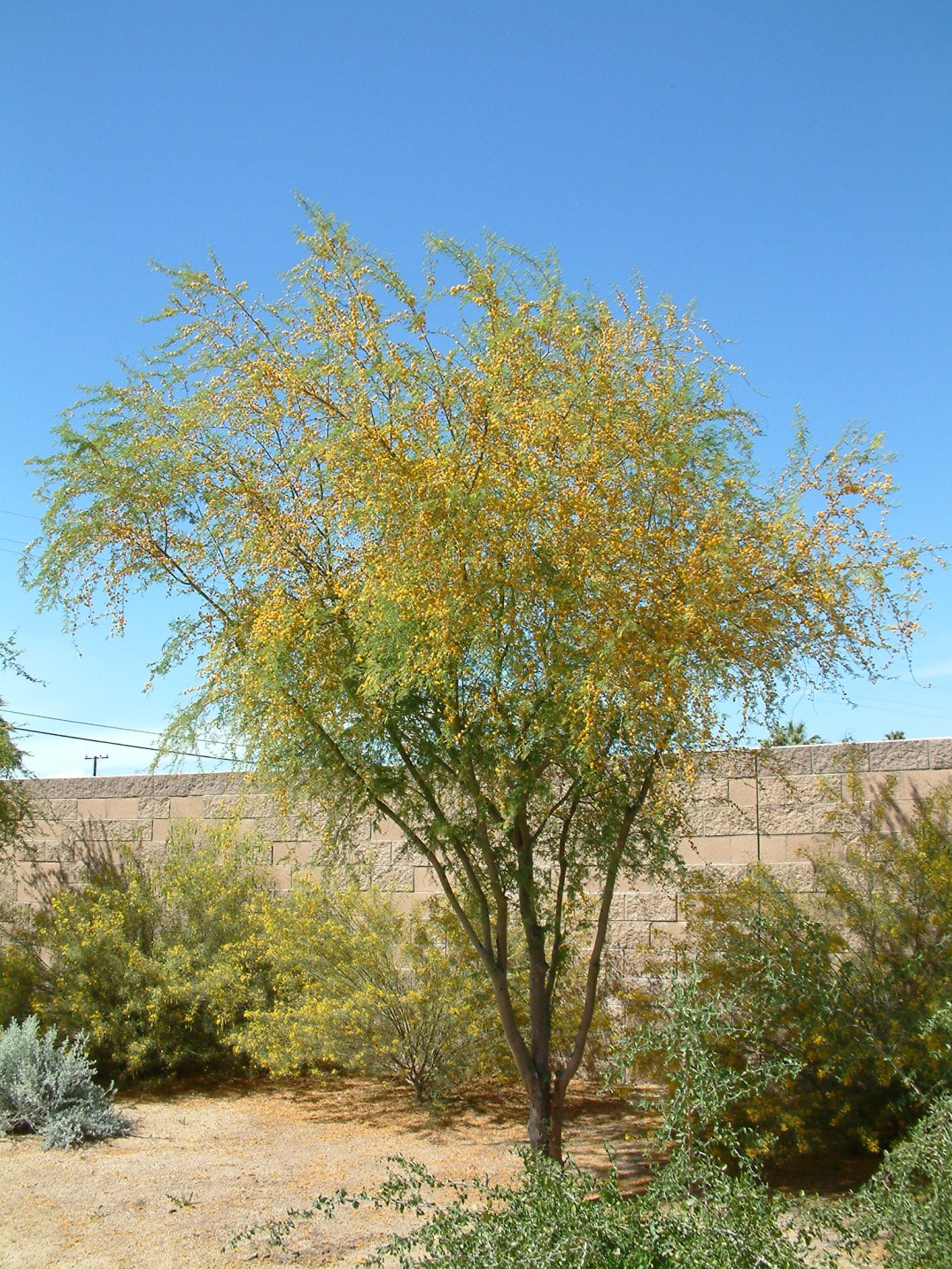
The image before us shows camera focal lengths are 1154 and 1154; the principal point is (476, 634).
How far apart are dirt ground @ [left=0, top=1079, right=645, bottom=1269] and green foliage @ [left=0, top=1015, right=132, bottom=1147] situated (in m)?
0.19

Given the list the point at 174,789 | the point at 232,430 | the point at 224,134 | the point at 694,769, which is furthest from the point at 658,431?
the point at 174,789

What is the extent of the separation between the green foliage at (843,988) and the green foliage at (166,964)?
4.41 meters

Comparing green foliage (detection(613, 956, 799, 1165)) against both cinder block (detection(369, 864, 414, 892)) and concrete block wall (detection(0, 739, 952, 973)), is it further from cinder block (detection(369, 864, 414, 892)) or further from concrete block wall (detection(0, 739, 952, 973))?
cinder block (detection(369, 864, 414, 892))

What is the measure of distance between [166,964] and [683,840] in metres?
4.89

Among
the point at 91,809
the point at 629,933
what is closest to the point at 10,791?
the point at 91,809

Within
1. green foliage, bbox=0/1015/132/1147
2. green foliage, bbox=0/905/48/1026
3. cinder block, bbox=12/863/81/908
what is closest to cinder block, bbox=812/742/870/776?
green foliage, bbox=0/1015/132/1147

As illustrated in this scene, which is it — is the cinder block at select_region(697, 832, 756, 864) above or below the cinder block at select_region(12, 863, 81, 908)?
above

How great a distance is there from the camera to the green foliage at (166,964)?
34.3 feet

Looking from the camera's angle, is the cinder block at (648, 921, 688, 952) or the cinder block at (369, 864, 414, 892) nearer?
the cinder block at (648, 921, 688, 952)

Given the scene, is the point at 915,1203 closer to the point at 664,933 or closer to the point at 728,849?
the point at 728,849

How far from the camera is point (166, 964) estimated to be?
34.9ft

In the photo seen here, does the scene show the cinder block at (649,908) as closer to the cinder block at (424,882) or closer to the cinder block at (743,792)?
the cinder block at (743,792)

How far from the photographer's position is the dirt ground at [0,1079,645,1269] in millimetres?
6078

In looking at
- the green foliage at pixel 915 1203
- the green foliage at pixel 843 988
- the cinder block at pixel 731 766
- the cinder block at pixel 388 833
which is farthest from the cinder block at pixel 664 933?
the green foliage at pixel 915 1203
